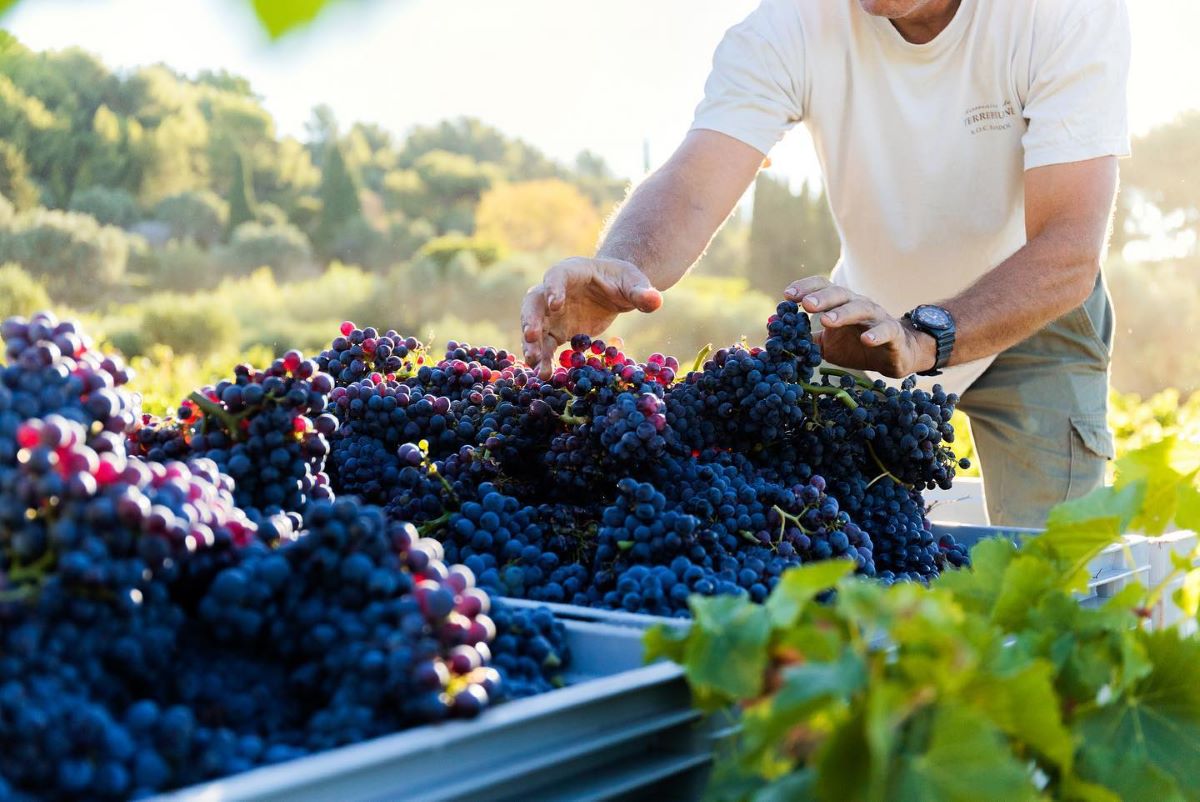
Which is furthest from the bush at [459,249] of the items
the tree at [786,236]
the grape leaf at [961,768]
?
the grape leaf at [961,768]

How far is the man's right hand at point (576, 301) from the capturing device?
180 cm

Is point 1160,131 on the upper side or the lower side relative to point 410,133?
lower

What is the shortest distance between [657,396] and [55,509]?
73cm

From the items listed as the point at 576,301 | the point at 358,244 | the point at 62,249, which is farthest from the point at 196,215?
the point at 576,301

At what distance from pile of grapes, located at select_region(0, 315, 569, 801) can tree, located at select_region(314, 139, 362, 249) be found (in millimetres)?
16340

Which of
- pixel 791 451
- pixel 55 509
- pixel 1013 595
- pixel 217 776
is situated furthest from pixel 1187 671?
pixel 55 509

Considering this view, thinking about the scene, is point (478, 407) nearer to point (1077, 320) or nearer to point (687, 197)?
point (687, 197)

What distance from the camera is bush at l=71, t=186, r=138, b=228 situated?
1378cm

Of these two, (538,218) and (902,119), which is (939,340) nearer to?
(902,119)

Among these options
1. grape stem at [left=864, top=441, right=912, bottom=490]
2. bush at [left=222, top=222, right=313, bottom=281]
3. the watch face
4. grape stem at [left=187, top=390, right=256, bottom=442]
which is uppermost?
bush at [left=222, top=222, right=313, bottom=281]

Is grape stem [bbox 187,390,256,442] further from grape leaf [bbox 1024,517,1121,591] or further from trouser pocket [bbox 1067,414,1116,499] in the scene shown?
trouser pocket [bbox 1067,414,1116,499]

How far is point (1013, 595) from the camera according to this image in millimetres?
972

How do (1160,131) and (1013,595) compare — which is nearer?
(1013,595)

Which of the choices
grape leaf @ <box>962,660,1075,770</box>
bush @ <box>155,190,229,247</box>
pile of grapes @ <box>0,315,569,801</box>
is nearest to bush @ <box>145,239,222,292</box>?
bush @ <box>155,190,229,247</box>
